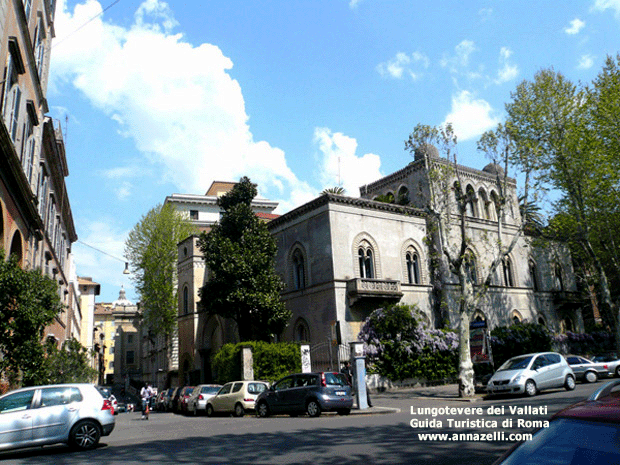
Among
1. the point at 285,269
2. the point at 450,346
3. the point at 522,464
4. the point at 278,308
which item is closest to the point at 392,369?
the point at 450,346

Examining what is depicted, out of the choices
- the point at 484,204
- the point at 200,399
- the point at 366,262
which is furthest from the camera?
the point at 484,204

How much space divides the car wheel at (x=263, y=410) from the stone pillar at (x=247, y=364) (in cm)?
783

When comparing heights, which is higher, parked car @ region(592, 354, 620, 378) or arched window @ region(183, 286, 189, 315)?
arched window @ region(183, 286, 189, 315)

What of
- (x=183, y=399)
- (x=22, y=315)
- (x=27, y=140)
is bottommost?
(x=183, y=399)

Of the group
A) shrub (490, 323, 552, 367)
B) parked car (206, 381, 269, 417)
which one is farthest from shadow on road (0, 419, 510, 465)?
shrub (490, 323, 552, 367)

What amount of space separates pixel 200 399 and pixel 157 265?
21.9 m

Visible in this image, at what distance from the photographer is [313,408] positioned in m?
16.5

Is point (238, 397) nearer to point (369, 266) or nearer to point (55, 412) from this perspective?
point (55, 412)

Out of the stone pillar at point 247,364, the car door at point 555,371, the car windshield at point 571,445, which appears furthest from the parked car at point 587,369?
the car windshield at point 571,445

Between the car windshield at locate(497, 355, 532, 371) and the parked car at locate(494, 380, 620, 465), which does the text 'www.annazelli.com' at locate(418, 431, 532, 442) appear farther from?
the car windshield at locate(497, 355, 532, 371)

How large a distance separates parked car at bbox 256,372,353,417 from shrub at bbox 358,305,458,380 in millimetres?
9285

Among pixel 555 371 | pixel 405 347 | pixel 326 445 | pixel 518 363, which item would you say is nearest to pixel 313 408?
pixel 326 445

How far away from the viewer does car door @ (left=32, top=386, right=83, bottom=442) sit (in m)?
10.7

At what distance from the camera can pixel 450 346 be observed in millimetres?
28078
